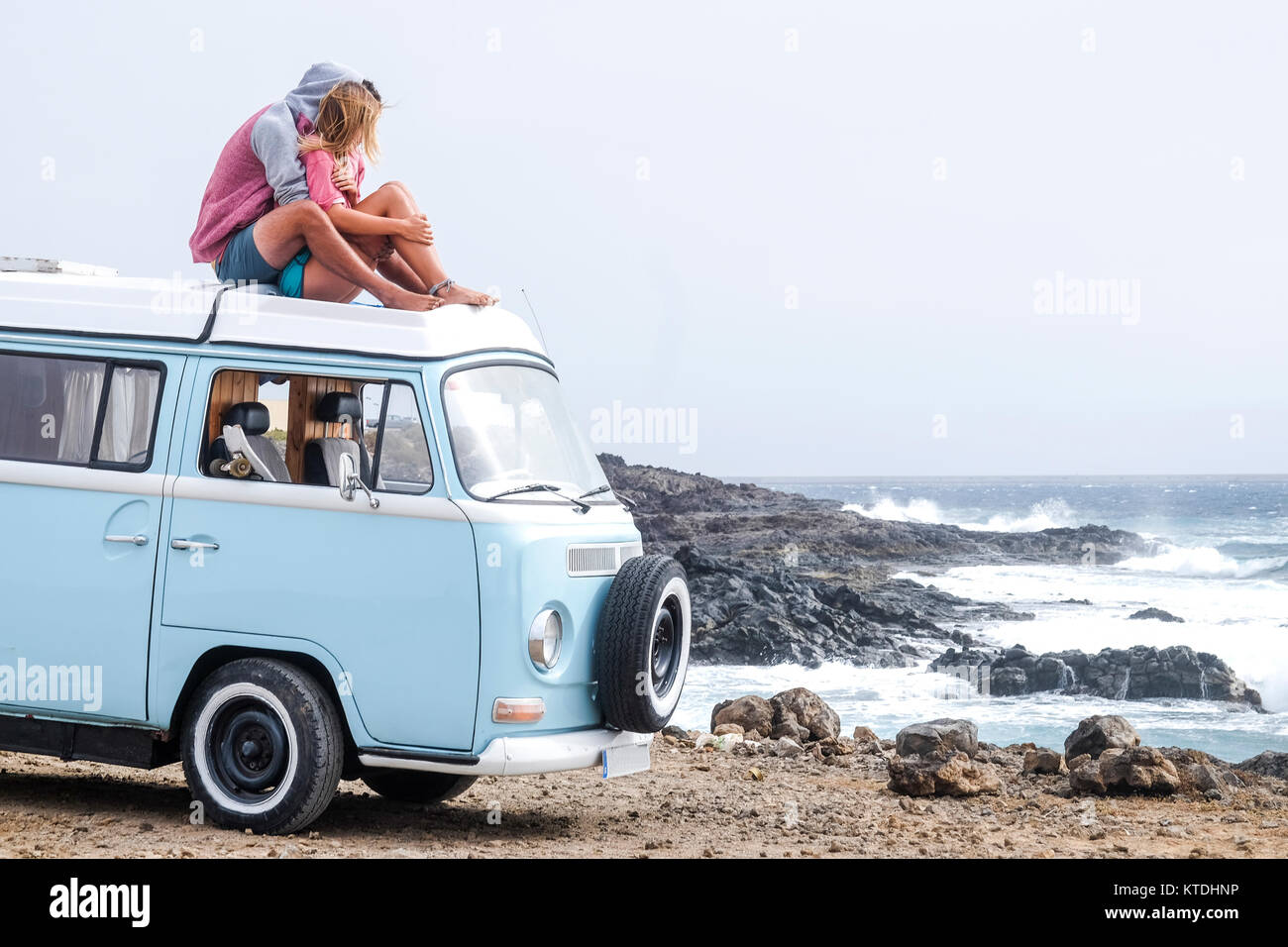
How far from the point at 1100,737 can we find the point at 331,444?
27.6 ft

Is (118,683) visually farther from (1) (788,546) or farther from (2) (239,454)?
(1) (788,546)

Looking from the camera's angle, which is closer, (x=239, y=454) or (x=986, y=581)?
(x=239, y=454)

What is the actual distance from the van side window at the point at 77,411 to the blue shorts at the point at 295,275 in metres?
0.88

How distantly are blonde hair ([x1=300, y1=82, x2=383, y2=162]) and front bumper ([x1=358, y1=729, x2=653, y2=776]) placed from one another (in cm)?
349

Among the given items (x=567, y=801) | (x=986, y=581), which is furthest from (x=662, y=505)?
(x=567, y=801)

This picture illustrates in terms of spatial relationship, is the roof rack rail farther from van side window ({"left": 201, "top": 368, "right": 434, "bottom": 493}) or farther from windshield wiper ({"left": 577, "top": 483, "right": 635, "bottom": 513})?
windshield wiper ({"left": 577, "top": 483, "right": 635, "bottom": 513})

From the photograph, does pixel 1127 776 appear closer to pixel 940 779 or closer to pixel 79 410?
pixel 940 779

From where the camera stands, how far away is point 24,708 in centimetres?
746

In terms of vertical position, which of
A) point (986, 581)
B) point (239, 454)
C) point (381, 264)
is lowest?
point (986, 581)

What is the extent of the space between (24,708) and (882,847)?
500cm

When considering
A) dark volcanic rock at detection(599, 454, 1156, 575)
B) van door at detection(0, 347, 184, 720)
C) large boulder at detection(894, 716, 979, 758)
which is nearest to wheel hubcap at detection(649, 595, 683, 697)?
van door at detection(0, 347, 184, 720)

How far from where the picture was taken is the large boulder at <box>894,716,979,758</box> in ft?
42.5

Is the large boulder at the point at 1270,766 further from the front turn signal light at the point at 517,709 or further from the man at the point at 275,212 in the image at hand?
the man at the point at 275,212

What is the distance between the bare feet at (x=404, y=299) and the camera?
7.30 metres
